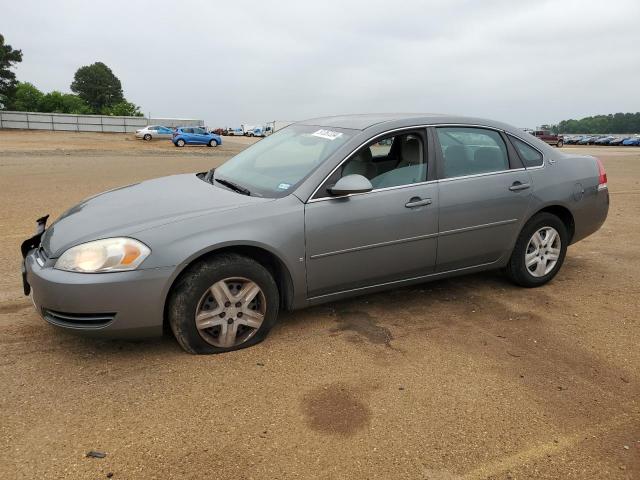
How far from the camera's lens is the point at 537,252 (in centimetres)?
476

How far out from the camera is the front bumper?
3.07 metres

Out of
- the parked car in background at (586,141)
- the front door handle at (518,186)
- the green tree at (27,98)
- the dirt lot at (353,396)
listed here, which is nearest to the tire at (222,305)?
the dirt lot at (353,396)

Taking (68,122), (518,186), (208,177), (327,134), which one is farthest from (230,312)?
(68,122)

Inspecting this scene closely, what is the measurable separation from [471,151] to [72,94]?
99.1 meters

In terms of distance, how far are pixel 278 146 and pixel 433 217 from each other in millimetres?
1444

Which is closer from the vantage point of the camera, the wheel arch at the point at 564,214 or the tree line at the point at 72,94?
the wheel arch at the point at 564,214

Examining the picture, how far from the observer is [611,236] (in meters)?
7.12

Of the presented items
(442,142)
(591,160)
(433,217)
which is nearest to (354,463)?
(433,217)

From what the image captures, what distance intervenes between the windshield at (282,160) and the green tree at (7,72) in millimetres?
75601

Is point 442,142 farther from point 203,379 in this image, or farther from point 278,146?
point 203,379

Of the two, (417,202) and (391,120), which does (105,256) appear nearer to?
(417,202)

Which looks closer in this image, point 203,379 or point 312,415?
point 312,415

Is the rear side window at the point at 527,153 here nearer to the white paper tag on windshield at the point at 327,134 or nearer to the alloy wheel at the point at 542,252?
the alloy wheel at the point at 542,252

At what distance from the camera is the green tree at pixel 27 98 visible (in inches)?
2844
